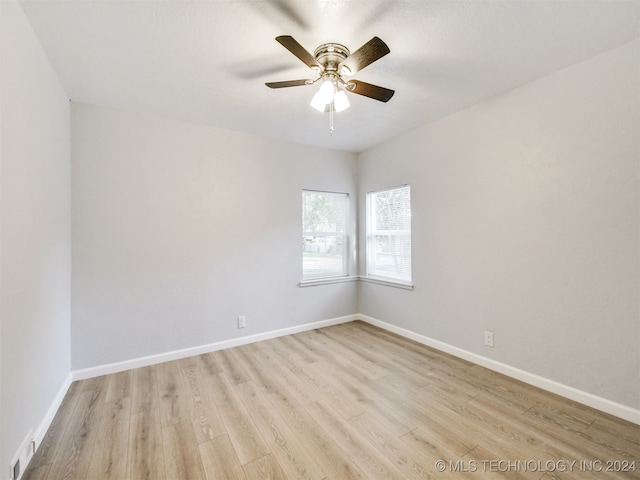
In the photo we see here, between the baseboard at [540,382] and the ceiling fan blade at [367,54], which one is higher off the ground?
the ceiling fan blade at [367,54]

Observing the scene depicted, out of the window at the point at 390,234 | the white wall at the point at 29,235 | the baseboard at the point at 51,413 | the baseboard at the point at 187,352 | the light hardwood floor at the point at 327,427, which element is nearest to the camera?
the white wall at the point at 29,235

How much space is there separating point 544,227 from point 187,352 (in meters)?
3.55

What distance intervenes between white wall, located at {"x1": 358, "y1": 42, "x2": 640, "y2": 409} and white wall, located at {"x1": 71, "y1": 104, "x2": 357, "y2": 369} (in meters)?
1.65

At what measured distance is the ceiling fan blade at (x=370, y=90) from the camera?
1.88m

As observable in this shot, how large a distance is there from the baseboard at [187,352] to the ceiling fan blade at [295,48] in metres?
2.90

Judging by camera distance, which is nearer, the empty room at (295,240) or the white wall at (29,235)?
the white wall at (29,235)

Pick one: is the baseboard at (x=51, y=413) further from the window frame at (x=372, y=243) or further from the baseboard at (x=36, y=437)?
the window frame at (x=372, y=243)

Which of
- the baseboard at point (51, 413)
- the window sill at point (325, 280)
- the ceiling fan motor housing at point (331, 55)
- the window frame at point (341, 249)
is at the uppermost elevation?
the ceiling fan motor housing at point (331, 55)

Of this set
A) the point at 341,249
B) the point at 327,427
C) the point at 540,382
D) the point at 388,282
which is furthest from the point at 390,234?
the point at 327,427

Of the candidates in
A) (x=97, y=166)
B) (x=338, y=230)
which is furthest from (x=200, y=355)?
(x=338, y=230)

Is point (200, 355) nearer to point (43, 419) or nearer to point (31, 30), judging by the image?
point (43, 419)

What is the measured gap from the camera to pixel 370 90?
1.94 m

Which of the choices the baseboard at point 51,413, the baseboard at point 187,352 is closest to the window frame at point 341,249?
Answer: the baseboard at point 187,352

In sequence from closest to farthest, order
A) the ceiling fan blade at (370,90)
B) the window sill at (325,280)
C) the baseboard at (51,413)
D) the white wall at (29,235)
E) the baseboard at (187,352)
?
1. the white wall at (29,235)
2. the baseboard at (51,413)
3. the ceiling fan blade at (370,90)
4. the baseboard at (187,352)
5. the window sill at (325,280)
